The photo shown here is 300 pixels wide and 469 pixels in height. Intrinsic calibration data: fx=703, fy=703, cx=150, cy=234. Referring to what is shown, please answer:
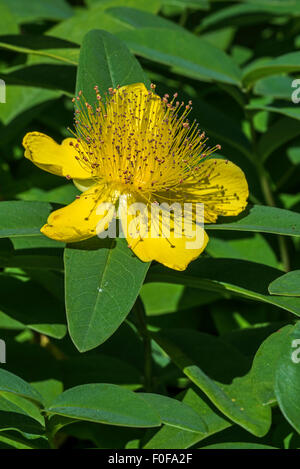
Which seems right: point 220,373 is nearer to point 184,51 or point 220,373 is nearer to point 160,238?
point 160,238

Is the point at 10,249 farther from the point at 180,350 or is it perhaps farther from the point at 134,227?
the point at 180,350

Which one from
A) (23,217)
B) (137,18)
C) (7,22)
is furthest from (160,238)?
Answer: (7,22)

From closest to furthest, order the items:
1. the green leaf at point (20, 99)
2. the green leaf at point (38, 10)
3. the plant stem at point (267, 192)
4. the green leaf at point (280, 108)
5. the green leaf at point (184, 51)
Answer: the green leaf at point (280, 108)
the green leaf at point (184, 51)
the plant stem at point (267, 192)
the green leaf at point (20, 99)
the green leaf at point (38, 10)

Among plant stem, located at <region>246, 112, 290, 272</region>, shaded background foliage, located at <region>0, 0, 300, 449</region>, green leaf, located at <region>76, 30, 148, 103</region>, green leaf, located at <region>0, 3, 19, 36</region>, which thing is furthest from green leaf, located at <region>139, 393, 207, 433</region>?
green leaf, located at <region>0, 3, 19, 36</region>

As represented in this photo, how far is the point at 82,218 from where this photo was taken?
1.20 meters

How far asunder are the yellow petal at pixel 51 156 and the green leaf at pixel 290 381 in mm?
478

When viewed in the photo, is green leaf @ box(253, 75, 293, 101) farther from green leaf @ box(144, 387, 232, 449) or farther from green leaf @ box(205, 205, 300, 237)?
green leaf @ box(144, 387, 232, 449)

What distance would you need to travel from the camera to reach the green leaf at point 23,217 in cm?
117

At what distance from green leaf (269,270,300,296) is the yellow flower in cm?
18

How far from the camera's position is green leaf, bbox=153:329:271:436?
1.14m

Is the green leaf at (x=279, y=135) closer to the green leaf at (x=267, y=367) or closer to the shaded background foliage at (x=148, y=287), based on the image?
the shaded background foliage at (x=148, y=287)

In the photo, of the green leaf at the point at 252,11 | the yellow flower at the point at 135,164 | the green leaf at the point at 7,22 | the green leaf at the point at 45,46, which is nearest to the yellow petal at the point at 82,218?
the yellow flower at the point at 135,164
